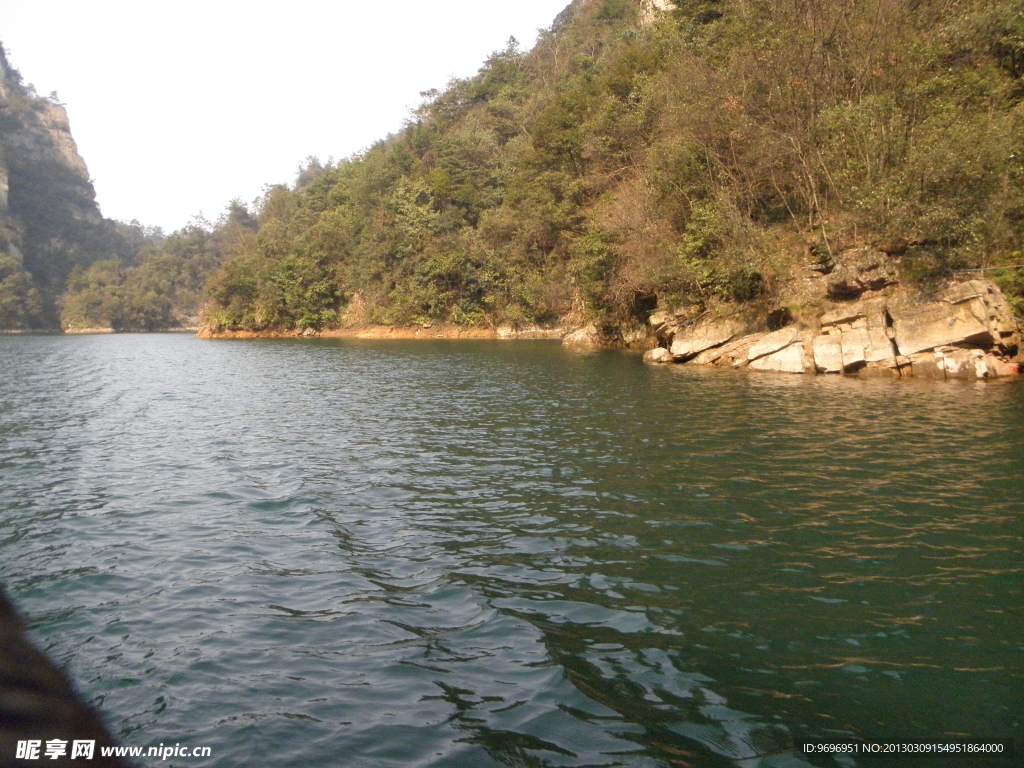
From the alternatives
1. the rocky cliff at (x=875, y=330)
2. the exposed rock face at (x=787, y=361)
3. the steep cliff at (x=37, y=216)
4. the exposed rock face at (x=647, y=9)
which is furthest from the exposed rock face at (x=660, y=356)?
the steep cliff at (x=37, y=216)

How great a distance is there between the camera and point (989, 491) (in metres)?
11.8

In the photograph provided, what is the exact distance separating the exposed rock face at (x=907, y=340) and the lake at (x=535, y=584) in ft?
24.7

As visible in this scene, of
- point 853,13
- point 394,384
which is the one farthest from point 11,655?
point 853,13

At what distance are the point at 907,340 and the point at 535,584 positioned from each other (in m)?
23.5

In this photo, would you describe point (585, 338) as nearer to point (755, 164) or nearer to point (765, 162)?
point (755, 164)

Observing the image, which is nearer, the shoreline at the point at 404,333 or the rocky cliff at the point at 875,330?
the rocky cliff at the point at 875,330

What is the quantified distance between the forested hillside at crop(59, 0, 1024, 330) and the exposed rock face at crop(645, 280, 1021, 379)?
5.26ft

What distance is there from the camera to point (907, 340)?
2655cm

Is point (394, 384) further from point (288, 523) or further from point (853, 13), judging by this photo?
point (853, 13)

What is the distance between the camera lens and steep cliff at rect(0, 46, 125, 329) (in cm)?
11869

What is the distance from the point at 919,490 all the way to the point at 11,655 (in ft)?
43.2

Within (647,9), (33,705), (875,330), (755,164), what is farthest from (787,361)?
(647,9)

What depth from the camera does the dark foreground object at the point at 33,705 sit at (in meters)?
2.00

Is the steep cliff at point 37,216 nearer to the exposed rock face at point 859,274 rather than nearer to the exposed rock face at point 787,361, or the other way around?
the exposed rock face at point 787,361
